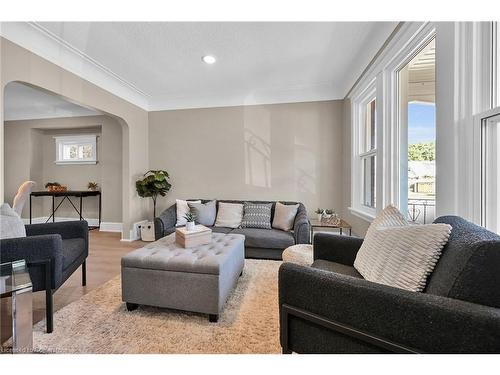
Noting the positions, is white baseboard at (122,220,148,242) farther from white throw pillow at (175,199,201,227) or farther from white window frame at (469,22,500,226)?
white window frame at (469,22,500,226)

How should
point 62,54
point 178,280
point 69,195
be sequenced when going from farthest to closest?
point 69,195 → point 62,54 → point 178,280

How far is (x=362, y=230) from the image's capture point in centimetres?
298

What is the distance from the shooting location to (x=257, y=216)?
A: 3447 millimetres

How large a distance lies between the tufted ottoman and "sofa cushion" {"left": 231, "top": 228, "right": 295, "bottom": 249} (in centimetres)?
116

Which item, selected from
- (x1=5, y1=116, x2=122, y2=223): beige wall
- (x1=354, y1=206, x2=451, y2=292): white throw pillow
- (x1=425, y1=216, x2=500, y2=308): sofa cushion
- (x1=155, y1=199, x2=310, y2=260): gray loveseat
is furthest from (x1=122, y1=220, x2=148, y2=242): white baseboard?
(x1=425, y1=216, x2=500, y2=308): sofa cushion

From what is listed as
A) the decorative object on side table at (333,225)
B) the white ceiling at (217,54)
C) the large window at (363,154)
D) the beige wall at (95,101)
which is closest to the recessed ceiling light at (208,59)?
the white ceiling at (217,54)

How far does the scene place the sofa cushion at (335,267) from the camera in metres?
1.49

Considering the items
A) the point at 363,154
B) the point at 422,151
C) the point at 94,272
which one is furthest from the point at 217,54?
the point at 94,272

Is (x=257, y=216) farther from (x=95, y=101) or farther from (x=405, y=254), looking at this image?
(x=95, y=101)

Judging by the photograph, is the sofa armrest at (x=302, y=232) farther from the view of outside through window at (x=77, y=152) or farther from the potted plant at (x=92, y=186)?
the view of outside through window at (x=77, y=152)

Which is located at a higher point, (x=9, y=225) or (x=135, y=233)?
(x=9, y=225)

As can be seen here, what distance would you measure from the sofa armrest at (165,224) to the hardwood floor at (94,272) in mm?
621

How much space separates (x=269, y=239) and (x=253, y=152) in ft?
5.61

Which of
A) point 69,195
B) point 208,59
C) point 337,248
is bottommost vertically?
point 337,248
